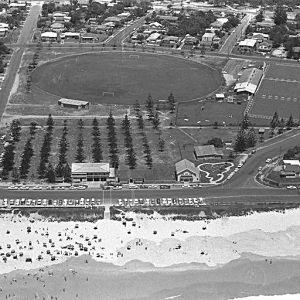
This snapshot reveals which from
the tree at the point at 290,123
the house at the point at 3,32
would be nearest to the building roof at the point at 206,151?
the tree at the point at 290,123

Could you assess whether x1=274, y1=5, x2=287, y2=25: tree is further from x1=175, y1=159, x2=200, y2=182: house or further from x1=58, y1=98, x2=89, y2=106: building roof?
x1=175, y1=159, x2=200, y2=182: house

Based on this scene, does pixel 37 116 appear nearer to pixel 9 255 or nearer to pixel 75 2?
pixel 9 255

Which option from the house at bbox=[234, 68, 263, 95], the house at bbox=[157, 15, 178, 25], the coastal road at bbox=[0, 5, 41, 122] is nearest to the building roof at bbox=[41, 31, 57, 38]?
the coastal road at bbox=[0, 5, 41, 122]

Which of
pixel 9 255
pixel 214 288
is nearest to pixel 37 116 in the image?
pixel 9 255

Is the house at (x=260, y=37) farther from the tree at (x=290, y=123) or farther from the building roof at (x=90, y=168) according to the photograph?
the building roof at (x=90, y=168)

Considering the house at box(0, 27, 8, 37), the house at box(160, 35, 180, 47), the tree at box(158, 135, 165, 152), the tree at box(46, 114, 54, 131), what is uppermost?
the tree at box(158, 135, 165, 152)

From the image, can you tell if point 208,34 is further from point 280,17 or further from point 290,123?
point 290,123
